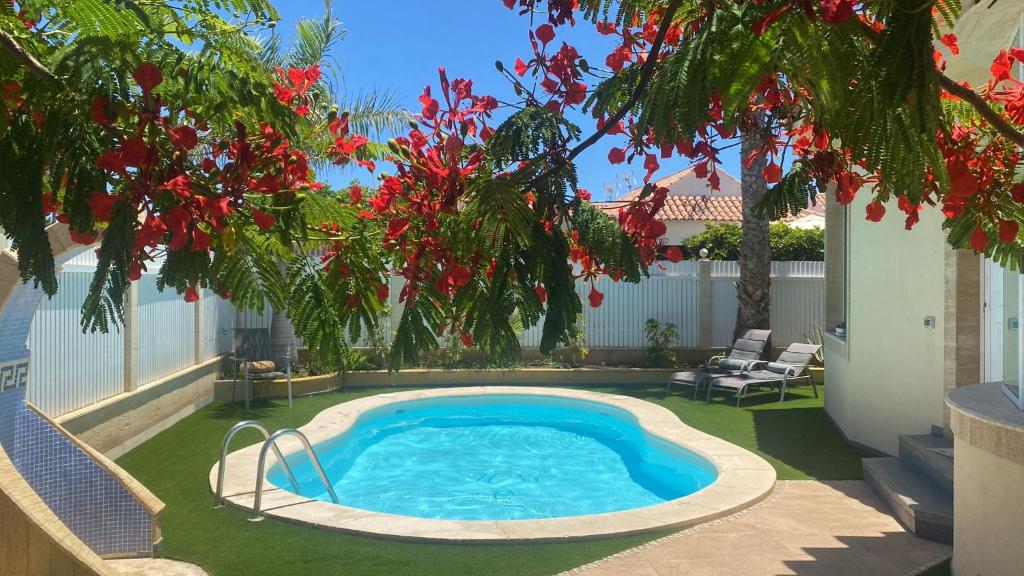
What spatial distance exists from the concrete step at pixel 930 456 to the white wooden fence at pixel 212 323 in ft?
10.7

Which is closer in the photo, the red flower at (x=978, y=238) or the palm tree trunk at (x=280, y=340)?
the red flower at (x=978, y=238)

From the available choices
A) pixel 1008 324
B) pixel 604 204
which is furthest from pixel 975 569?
pixel 604 204

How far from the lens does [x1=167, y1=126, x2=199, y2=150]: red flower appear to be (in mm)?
1518

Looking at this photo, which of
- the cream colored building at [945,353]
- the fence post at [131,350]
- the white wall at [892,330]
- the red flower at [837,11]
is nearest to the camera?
the red flower at [837,11]

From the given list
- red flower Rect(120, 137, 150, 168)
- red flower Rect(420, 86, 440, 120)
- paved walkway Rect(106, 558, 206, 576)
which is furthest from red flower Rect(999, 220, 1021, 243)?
paved walkway Rect(106, 558, 206, 576)

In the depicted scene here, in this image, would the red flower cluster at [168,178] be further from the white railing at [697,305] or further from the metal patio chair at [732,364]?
the white railing at [697,305]

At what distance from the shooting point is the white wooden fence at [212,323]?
24.8 feet

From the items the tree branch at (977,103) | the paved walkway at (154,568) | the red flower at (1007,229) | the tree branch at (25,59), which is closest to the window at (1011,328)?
the red flower at (1007,229)

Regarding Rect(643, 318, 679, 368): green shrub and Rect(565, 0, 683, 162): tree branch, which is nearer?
Rect(565, 0, 683, 162): tree branch

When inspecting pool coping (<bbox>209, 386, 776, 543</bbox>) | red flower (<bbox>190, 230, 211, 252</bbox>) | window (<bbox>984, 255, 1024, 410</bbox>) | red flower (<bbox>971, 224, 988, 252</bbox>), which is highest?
red flower (<bbox>971, 224, 988, 252</bbox>)

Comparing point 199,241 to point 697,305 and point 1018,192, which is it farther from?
point 697,305

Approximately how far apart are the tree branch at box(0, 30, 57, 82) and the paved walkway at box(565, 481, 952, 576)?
13.9ft

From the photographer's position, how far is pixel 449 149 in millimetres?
1802

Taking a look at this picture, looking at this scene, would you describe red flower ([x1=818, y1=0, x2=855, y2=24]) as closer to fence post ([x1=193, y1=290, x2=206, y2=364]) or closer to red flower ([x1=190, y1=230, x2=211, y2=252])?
red flower ([x1=190, y1=230, x2=211, y2=252])
